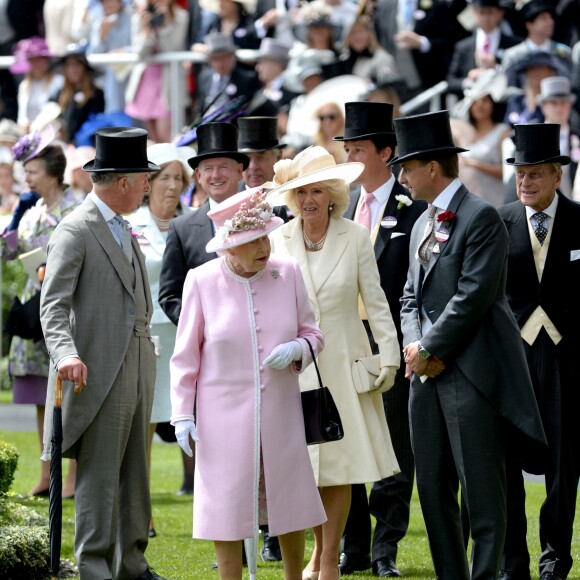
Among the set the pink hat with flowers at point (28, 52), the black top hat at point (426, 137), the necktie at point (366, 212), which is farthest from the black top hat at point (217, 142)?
the pink hat with flowers at point (28, 52)

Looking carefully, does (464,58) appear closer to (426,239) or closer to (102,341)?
(426,239)

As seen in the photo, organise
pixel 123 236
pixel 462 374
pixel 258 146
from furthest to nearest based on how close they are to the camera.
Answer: pixel 258 146 < pixel 123 236 < pixel 462 374

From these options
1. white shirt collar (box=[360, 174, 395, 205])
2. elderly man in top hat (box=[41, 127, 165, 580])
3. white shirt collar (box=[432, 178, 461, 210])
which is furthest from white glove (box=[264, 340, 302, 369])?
white shirt collar (box=[360, 174, 395, 205])

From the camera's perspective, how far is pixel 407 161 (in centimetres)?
690

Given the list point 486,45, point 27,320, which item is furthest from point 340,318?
point 486,45

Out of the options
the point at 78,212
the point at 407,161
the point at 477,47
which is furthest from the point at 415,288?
the point at 477,47

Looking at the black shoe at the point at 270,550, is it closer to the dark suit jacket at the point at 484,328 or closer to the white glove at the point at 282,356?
the white glove at the point at 282,356

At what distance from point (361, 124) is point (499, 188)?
4964 millimetres

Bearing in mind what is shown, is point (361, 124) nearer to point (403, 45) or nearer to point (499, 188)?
point (499, 188)

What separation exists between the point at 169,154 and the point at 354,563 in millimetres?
3165

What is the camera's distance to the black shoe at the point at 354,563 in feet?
27.3

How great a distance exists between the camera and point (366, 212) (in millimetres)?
8555

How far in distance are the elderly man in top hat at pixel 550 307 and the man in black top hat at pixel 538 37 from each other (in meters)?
5.74

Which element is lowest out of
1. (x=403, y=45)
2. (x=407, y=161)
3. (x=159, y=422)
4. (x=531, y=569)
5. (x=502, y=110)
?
(x=531, y=569)
